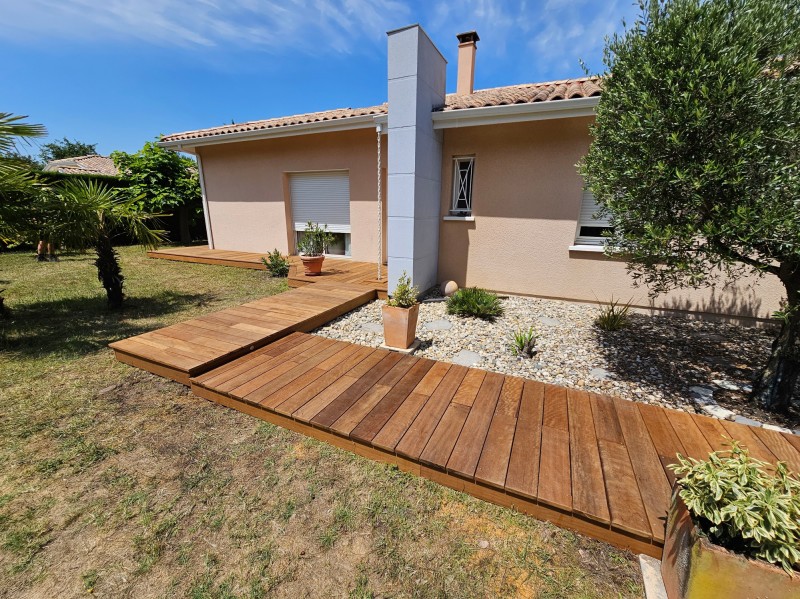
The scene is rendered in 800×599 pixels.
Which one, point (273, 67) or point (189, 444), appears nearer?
point (189, 444)

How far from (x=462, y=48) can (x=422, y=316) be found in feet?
24.4

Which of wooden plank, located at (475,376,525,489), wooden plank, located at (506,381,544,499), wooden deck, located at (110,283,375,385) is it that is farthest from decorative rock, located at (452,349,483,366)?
wooden deck, located at (110,283,375,385)

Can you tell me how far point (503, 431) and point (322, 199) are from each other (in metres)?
7.81

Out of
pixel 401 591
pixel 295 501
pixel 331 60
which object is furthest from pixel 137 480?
pixel 331 60

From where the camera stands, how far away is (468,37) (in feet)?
27.3

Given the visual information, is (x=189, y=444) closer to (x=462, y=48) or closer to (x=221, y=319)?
(x=221, y=319)

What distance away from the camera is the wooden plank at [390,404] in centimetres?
244

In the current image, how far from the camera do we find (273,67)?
12.4 m

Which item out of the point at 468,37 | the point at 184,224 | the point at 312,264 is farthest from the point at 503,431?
the point at 184,224

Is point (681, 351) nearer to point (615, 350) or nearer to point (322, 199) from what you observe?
point (615, 350)

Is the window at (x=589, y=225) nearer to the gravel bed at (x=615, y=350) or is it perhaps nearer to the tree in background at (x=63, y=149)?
the gravel bed at (x=615, y=350)

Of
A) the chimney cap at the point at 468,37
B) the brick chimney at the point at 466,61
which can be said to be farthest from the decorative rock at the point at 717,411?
the chimney cap at the point at 468,37

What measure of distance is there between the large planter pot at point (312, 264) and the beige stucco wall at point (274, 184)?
1801mm

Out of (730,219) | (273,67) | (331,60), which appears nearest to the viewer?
(730,219)
